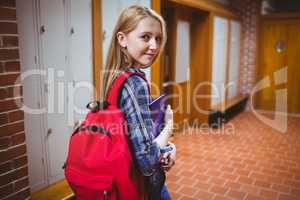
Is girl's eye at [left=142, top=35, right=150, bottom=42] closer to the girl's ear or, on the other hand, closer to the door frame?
the girl's ear

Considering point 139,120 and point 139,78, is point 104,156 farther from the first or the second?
point 139,78

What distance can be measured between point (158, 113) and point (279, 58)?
272 inches

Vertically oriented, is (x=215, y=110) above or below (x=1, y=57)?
below

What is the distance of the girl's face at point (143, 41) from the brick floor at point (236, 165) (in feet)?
7.60

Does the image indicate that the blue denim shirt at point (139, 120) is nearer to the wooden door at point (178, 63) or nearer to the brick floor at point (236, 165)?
the brick floor at point (236, 165)

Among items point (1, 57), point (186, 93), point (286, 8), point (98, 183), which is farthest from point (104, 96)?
point (286, 8)

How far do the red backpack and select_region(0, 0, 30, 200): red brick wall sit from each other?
3.26 ft

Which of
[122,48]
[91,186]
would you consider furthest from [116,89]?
[91,186]

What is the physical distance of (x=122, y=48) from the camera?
1258 mm

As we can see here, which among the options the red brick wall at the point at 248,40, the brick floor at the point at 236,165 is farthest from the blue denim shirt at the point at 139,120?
the red brick wall at the point at 248,40

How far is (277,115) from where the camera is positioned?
286 inches

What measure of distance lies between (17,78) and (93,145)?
1148mm

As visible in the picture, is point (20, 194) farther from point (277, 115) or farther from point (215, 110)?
point (277, 115)

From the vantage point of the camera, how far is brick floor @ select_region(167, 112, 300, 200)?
3.33m
